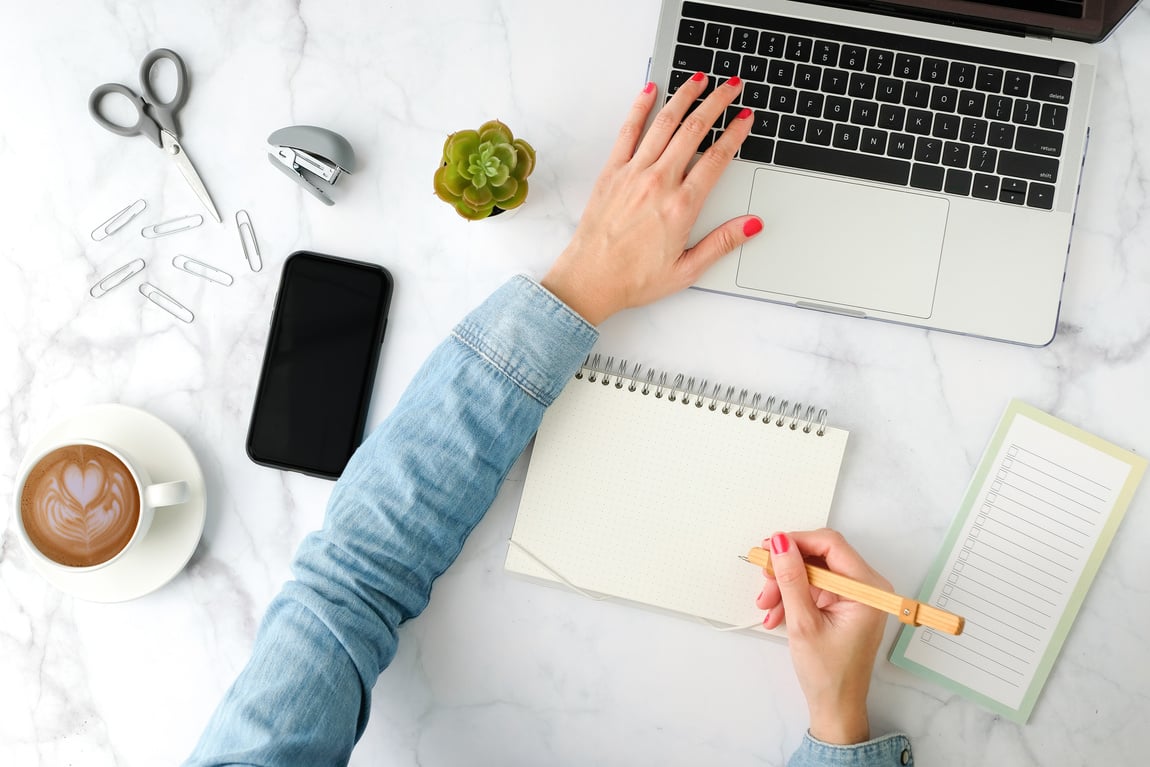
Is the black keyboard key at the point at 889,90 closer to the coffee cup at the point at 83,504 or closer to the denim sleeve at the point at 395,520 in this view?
the denim sleeve at the point at 395,520

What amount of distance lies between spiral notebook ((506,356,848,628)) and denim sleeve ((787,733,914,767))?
141mm

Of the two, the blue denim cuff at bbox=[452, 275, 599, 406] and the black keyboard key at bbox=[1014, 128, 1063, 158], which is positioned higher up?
the black keyboard key at bbox=[1014, 128, 1063, 158]

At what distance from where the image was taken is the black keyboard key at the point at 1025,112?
37.0 inches

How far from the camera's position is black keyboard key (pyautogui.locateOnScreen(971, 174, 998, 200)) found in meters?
0.94

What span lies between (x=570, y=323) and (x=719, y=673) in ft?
1.40

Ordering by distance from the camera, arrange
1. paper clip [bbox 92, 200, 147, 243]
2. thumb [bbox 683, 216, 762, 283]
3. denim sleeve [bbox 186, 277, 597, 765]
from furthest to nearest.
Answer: paper clip [bbox 92, 200, 147, 243] → thumb [bbox 683, 216, 762, 283] → denim sleeve [bbox 186, 277, 597, 765]

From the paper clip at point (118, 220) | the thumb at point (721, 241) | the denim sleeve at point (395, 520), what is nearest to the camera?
the denim sleeve at point (395, 520)

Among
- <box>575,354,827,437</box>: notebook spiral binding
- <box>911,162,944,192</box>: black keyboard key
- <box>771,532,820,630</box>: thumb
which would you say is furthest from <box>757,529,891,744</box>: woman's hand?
<box>911,162,944,192</box>: black keyboard key

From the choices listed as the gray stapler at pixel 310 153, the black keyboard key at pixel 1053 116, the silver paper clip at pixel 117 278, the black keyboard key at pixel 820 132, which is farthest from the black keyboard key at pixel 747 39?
the silver paper clip at pixel 117 278

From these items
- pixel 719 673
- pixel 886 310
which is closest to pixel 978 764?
pixel 719 673

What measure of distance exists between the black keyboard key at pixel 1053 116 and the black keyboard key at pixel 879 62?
170mm

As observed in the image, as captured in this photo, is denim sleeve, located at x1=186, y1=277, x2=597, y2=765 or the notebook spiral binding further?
the notebook spiral binding

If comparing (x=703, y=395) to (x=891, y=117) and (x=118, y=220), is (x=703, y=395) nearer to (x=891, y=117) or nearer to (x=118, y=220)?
(x=891, y=117)

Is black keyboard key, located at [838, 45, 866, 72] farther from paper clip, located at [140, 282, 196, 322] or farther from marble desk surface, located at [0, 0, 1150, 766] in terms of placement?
paper clip, located at [140, 282, 196, 322]
